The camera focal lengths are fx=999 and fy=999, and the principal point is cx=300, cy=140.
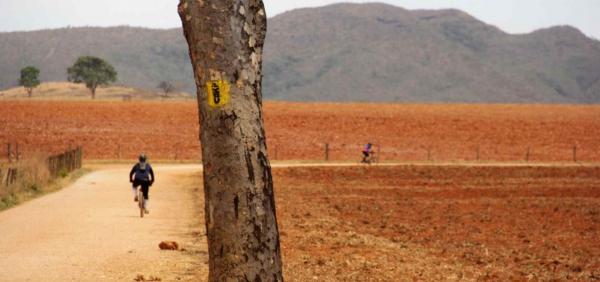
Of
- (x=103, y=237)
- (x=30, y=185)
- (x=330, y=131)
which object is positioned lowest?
(x=330, y=131)

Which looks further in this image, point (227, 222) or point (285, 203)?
point (285, 203)

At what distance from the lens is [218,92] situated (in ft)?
21.6

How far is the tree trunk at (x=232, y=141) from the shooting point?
21.6 ft

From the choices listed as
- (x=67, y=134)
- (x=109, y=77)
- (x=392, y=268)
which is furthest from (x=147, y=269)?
(x=109, y=77)

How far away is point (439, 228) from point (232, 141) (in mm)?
15656

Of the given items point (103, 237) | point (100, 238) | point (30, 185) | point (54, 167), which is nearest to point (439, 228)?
point (103, 237)

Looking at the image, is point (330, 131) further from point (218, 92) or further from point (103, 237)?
point (218, 92)

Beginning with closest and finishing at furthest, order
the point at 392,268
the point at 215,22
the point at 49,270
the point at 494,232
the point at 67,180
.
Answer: the point at 215,22
the point at 49,270
the point at 392,268
the point at 494,232
the point at 67,180

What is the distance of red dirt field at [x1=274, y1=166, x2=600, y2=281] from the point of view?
14711 millimetres

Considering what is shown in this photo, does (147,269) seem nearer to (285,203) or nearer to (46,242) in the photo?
(46,242)

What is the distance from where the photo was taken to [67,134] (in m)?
70.2

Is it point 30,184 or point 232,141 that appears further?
point 30,184

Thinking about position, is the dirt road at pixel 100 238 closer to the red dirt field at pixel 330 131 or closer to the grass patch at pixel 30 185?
the grass patch at pixel 30 185

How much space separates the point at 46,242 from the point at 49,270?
11.9 feet
